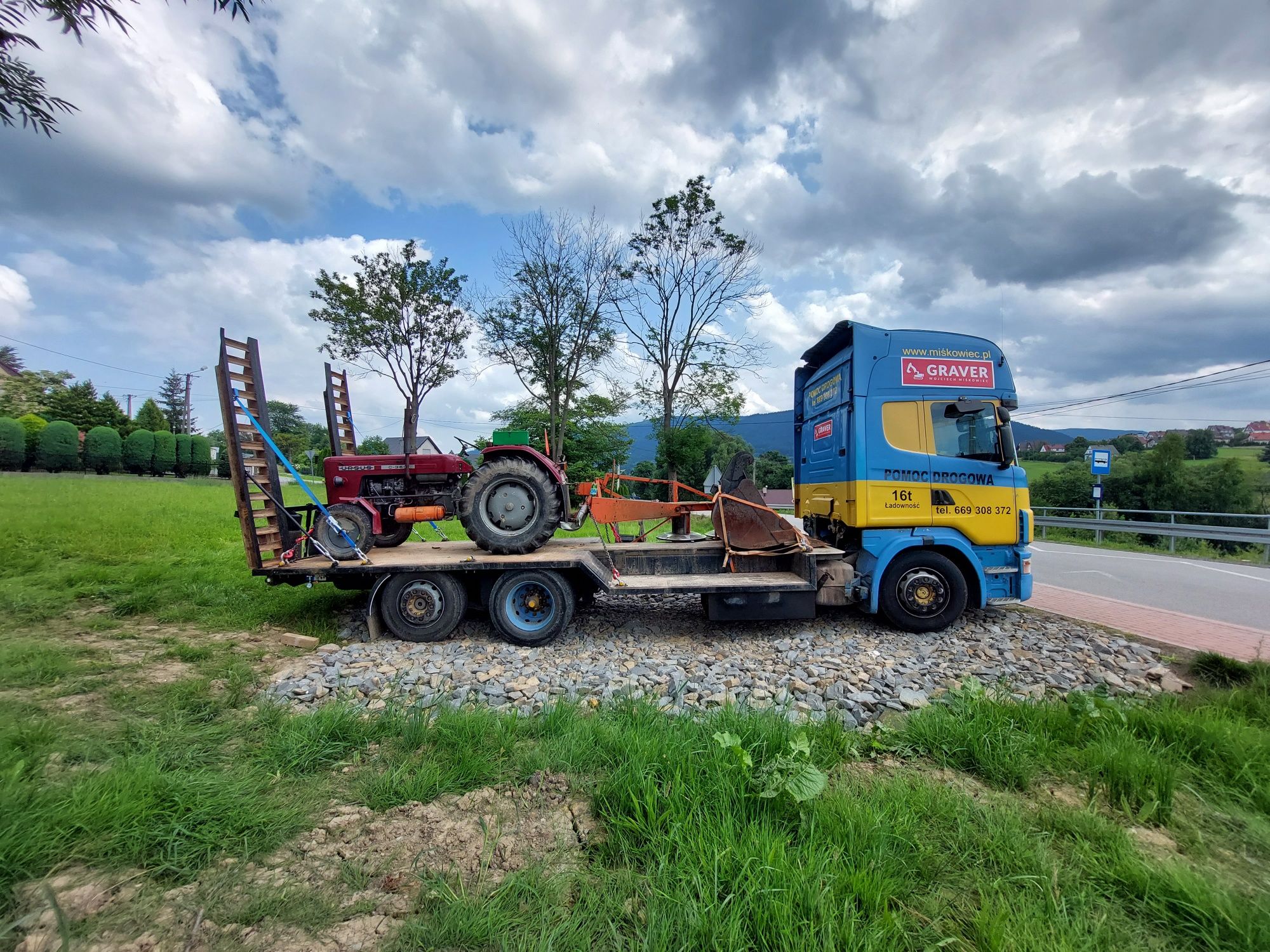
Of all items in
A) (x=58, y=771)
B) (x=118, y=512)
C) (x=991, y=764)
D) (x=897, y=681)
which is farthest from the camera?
(x=118, y=512)

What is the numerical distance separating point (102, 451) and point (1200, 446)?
186ft

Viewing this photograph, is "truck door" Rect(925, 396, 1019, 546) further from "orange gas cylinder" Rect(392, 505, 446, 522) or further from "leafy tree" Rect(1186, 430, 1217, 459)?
"leafy tree" Rect(1186, 430, 1217, 459)

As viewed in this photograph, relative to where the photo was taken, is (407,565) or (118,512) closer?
(407,565)

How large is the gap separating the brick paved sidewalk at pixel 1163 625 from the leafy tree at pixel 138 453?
3943 cm

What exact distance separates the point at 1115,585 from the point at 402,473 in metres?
11.0

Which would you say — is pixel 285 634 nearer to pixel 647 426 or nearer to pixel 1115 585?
pixel 1115 585

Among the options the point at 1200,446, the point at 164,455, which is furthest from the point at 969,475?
the point at 164,455

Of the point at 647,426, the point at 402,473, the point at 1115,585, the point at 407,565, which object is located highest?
the point at 647,426

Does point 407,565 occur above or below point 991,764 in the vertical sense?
above

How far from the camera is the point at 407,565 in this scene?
5051mm

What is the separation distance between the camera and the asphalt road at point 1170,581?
687 cm

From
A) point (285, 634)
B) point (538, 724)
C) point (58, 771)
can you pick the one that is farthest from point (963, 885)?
point (285, 634)

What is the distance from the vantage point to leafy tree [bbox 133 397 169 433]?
137 ft

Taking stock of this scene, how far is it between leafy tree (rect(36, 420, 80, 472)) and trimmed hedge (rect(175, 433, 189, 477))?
6569 mm
